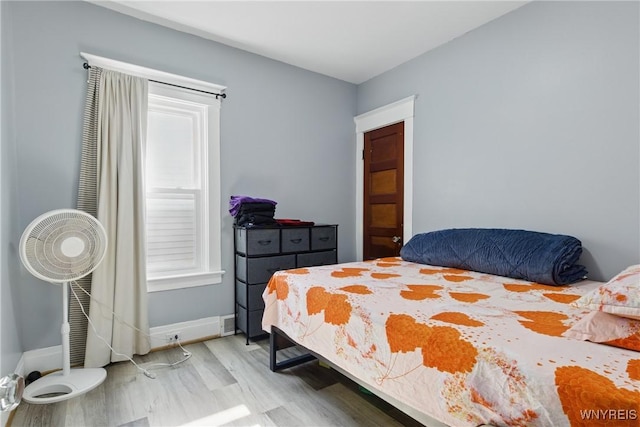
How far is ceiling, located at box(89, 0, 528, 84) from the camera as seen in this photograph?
7.94 feet

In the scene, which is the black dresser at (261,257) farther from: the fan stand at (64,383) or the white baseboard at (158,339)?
the fan stand at (64,383)

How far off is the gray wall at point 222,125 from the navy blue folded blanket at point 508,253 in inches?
55.5

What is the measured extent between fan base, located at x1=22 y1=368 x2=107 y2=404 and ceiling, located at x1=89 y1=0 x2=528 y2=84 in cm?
258

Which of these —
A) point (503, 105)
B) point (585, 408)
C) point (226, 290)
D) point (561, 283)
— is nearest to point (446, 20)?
point (503, 105)

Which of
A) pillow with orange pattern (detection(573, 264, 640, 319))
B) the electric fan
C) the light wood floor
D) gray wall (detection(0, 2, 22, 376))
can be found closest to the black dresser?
the light wood floor

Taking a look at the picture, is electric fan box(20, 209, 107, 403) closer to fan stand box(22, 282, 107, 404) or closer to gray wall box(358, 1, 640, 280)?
fan stand box(22, 282, 107, 404)

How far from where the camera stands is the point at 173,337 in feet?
9.01

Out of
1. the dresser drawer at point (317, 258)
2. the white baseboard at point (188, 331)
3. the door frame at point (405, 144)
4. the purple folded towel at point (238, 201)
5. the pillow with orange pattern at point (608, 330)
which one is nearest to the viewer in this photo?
the pillow with orange pattern at point (608, 330)

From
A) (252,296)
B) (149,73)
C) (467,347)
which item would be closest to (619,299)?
(467,347)

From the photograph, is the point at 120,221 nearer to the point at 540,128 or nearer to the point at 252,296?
the point at 252,296

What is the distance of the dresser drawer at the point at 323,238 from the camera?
10.2 feet

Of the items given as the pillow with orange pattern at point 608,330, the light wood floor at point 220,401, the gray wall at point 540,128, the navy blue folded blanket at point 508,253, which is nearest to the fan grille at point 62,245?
the light wood floor at point 220,401

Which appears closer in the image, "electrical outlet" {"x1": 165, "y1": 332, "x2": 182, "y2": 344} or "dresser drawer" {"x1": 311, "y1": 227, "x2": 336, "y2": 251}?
"electrical outlet" {"x1": 165, "y1": 332, "x2": 182, "y2": 344}

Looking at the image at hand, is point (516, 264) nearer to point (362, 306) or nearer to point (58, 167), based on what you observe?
point (362, 306)
